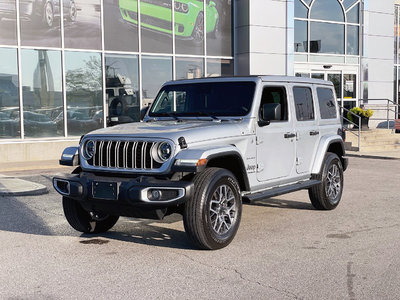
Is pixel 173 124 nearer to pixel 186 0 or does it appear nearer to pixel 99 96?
pixel 99 96

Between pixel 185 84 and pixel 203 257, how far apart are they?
2751 millimetres

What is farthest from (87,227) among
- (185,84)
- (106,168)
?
(185,84)

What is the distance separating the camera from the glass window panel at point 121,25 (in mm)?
Answer: 18344

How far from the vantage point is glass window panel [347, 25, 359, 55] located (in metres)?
24.0

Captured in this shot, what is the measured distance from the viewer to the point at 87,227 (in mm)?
6816

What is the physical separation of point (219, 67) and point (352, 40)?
22.8ft

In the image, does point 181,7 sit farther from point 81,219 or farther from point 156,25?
point 81,219

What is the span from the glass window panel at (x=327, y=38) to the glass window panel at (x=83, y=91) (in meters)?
9.47

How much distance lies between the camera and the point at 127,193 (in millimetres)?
5715

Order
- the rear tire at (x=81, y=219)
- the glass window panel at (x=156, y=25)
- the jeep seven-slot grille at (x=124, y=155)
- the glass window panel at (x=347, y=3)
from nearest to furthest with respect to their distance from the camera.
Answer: the jeep seven-slot grille at (x=124, y=155) → the rear tire at (x=81, y=219) → the glass window panel at (x=156, y=25) → the glass window panel at (x=347, y=3)

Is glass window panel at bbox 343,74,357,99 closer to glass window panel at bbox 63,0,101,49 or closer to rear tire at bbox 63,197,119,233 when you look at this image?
glass window panel at bbox 63,0,101,49

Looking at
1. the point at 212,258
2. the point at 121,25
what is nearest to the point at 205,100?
the point at 212,258

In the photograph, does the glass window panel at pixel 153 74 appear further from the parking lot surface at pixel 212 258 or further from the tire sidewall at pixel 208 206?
the tire sidewall at pixel 208 206

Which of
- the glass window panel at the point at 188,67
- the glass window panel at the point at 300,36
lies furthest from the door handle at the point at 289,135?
the glass window panel at the point at 300,36
